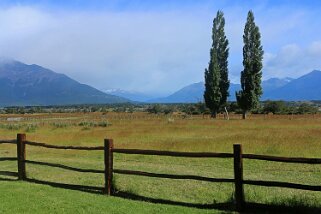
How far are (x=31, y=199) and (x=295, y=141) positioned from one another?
17844 millimetres

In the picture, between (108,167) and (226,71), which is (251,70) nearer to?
(226,71)

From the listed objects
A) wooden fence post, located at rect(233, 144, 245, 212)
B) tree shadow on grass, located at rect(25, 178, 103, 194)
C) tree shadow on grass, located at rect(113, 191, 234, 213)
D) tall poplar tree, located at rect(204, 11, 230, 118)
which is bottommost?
tree shadow on grass, located at rect(113, 191, 234, 213)

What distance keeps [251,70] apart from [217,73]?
504cm

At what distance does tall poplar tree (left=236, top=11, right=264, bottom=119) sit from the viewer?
61.2 m

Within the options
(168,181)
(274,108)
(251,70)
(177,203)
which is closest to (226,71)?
(251,70)

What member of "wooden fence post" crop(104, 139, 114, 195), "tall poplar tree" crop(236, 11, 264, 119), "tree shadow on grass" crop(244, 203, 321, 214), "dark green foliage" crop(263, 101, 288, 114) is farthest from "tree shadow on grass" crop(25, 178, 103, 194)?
"dark green foliage" crop(263, 101, 288, 114)

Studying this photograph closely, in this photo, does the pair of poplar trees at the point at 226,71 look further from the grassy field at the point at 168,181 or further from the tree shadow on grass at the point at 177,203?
the tree shadow on grass at the point at 177,203

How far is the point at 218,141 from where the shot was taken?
27781mm

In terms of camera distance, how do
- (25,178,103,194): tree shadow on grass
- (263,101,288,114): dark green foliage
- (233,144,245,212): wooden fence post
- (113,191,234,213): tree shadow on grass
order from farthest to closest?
(263,101,288,114): dark green foliage, (25,178,103,194): tree shadow on grass, (113,191,234,213): tree shadow on grass, (233,144,245,212): wooden fence post

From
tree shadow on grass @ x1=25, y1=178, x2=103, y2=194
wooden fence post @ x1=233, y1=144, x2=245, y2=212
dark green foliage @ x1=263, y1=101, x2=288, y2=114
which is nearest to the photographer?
wooden fence post @ x1=233, y1=144, x2=245, y2=212

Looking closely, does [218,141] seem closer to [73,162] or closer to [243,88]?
[73,162]

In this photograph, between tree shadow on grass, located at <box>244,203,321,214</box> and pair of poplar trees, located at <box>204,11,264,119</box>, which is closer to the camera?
tree shadow on grass, located at <box>244,203,321,214</box>

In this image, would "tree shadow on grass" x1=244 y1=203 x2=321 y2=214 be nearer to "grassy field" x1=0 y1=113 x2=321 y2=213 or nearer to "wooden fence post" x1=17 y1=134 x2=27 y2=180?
"grassy field" x1=0 y1=113 x2=321 y2=213

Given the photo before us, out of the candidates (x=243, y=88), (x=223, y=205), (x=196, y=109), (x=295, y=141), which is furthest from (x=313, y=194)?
(x=196, y=109)
